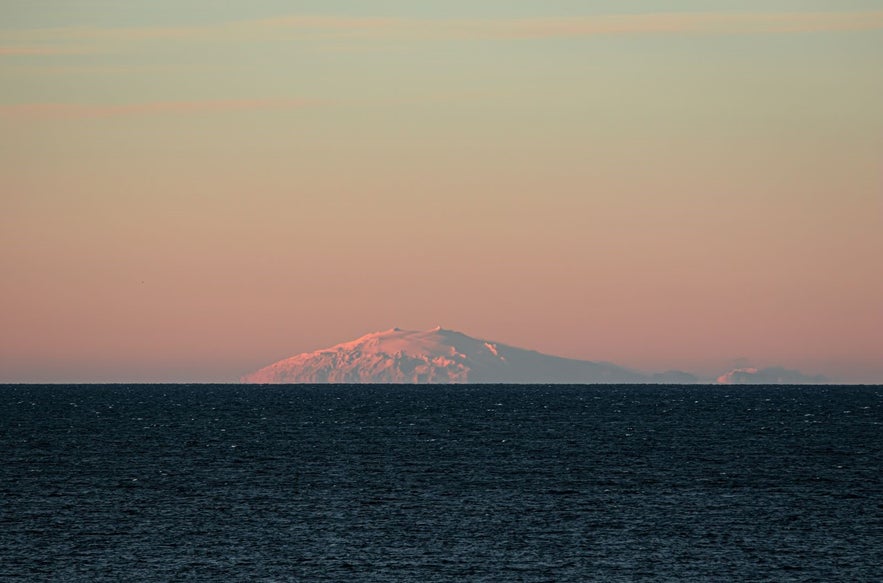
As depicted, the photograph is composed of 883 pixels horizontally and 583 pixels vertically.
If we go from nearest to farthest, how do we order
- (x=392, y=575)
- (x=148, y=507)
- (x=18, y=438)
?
1. (x=392, y=575)
2. (x=148, y=507)
3. (x=18, y=438)

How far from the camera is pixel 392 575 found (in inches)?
2616

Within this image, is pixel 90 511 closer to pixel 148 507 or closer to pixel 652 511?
pixel 148 507

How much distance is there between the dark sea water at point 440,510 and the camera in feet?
226

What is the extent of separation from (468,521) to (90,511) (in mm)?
27170

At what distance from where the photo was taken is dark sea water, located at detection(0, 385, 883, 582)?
68.9m

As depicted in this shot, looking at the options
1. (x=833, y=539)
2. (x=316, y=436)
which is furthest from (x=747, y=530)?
(x=316, y=436)

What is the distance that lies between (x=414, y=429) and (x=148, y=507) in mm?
89974

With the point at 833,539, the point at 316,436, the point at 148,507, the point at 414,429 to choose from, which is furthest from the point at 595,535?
the point at 414,429

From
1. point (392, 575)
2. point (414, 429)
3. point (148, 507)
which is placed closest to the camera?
point (392, 575)

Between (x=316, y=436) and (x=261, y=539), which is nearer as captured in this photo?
(x=261, y=539)

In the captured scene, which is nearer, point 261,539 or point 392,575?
point 392,575

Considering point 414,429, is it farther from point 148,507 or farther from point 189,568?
point 189,568

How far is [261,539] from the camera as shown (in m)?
76.7

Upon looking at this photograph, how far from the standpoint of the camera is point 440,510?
87.9m
